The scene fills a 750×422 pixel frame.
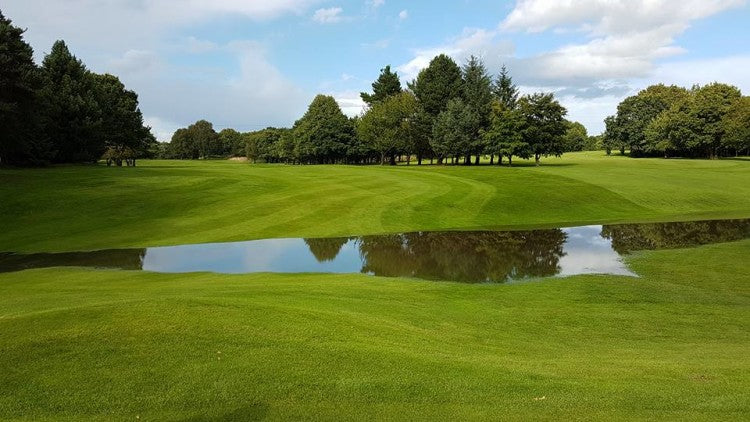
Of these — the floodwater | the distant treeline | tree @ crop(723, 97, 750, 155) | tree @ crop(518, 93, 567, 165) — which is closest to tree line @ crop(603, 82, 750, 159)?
tree @ crop(723, 97, 750, 155)

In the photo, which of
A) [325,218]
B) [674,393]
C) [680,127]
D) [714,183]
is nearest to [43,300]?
[674,393]

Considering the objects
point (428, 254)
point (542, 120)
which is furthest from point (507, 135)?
point (428, 254)

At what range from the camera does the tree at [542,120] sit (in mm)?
81062

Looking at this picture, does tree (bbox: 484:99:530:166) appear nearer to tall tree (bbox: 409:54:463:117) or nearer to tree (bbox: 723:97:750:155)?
tall tree (bbox: 409:54:463:117)

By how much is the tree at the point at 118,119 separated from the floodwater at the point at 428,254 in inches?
1823

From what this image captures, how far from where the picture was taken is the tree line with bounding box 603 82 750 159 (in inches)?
3780

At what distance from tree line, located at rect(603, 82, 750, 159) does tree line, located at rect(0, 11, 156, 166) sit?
106076 mm

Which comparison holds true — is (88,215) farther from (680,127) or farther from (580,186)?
(680,127)

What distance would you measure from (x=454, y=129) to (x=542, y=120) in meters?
15.0

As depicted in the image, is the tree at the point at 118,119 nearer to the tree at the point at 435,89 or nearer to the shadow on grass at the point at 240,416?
the tree at the point at 435,89

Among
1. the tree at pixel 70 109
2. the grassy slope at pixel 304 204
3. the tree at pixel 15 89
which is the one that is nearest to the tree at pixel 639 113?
the grassy slope at pixel 304 204

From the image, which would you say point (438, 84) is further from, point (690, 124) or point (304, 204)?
point (304, 204)

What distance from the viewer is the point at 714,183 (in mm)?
53656

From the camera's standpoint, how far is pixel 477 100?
87625mm
